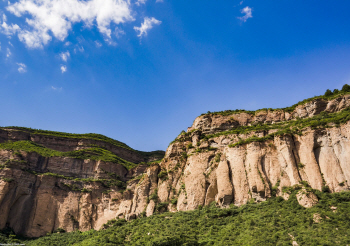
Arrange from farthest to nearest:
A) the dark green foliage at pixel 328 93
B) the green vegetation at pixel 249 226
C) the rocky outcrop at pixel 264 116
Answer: the dark green foliage at pixel 328 93, the rocky outcrop at pixel 264 116, the green vegetation at pixel 249 226

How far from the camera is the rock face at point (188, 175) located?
41.0 metres

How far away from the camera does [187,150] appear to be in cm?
5547

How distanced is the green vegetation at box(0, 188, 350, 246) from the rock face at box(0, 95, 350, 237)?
217cm

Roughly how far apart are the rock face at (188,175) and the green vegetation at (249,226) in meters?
2.17

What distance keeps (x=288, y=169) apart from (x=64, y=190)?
145ft

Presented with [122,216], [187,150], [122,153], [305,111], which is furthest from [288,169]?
[122,153]

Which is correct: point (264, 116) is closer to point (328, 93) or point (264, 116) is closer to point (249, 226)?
point (328, 93)

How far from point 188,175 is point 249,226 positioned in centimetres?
1632

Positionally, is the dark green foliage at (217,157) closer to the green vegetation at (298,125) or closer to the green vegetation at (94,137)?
the green vegetation at (298,125)

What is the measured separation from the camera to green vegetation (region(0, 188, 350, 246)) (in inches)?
1191

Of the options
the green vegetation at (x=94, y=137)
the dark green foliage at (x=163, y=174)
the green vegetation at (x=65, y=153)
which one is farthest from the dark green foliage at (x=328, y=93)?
the green vegetation at (x=94, y=137)

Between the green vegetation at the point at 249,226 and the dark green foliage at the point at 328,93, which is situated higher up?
A: the dark green foliage at the point at 328,93

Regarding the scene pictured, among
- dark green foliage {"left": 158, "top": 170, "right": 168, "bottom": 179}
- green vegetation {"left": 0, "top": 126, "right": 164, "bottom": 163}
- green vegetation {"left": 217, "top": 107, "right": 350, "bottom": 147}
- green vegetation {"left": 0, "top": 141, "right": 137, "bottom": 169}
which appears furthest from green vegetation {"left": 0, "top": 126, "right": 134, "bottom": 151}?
green vegetation {"left": 217, "top": 107, "right": 350, "bottom": 147}

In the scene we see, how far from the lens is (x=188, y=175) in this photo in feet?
161
